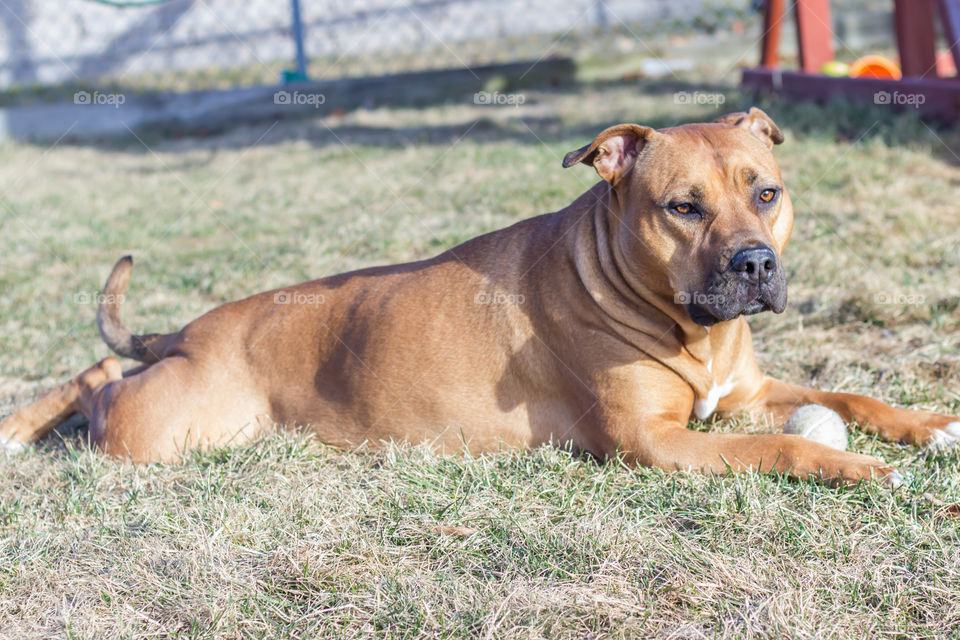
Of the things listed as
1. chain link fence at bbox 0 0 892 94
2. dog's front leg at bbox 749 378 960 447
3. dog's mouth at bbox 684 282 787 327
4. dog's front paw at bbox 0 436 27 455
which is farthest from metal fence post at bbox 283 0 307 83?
dog's mouth at bbox 684 282 787 327

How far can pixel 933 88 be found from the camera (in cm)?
771

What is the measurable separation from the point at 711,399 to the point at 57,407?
10.7 feet

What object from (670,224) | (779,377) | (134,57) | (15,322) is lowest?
(779,377)

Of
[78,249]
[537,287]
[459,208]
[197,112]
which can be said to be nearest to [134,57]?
[197,112]

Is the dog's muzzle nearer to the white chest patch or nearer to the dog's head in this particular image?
the dog's head

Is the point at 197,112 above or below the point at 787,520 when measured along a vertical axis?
above

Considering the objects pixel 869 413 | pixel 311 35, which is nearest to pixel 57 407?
pixel 869 413

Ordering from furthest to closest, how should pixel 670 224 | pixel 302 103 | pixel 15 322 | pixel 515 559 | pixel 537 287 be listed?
pixel 302 103
pixel 15 322
pixel 537 287
pixel 670 224
pixel 515 559

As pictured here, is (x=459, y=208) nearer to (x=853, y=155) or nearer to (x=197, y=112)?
(x=853, y=155)

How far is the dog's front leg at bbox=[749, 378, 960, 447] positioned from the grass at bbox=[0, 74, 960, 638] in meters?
0.10

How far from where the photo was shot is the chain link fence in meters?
14.0

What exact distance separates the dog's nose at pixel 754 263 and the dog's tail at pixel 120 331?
115 inches

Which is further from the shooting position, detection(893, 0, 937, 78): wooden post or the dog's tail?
detection(893, 0, 937, 78): wooden post

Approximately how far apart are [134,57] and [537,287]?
44.5 ft
